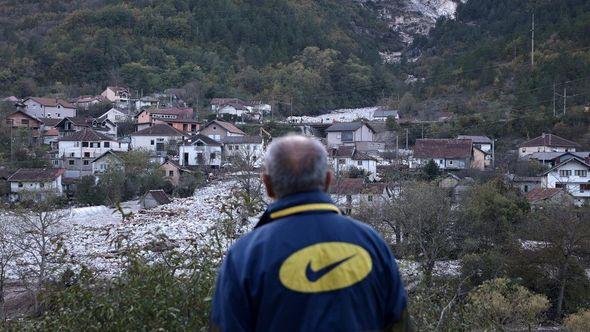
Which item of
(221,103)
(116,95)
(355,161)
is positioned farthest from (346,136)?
(116,95)

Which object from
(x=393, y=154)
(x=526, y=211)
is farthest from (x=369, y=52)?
(x=526, y=211)

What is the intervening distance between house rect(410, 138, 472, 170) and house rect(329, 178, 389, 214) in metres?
5.10

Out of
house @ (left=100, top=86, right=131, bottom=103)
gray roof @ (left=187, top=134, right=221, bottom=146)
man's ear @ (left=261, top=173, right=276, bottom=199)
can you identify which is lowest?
man's ear @ (left=261, top=173, right=276, bottom=199)

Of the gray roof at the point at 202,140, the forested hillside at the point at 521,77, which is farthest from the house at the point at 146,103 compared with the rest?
the forested hillside at the point at 521,77

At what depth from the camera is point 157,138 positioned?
24.8 meters

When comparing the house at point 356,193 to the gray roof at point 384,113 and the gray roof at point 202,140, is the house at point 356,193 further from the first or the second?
the gray roof at point 384,113

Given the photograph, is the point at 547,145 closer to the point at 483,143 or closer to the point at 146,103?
the point at 483,143

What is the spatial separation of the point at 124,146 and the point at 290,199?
2326cm

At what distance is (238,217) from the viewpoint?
8.72ft

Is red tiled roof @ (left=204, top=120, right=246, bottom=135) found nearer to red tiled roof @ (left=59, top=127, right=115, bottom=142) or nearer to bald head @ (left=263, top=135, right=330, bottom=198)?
red tiled roof @ (left=59, top=127, right=115, bottom=142)

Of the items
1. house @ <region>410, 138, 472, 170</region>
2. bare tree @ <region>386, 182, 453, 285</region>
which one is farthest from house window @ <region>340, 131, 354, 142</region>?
bare tree @ <region>386, 182, 453, 285</region>

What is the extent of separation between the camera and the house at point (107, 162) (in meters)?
19.7

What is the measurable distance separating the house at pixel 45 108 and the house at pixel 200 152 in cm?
868

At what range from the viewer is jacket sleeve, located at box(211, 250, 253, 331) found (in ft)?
3.87
